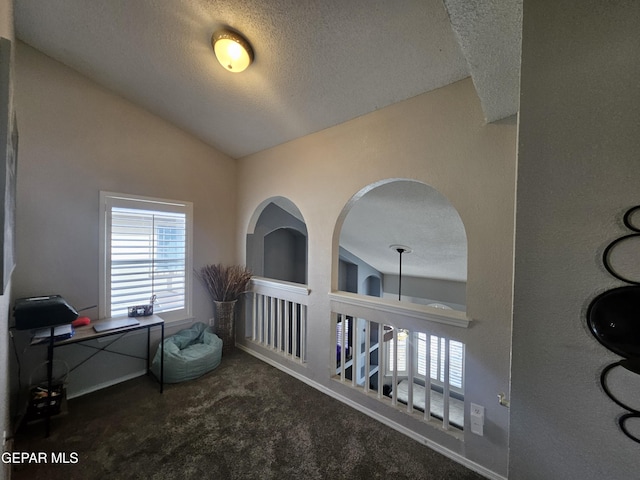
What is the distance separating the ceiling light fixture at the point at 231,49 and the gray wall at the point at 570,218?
167 cm

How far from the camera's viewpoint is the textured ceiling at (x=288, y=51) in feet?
4.11

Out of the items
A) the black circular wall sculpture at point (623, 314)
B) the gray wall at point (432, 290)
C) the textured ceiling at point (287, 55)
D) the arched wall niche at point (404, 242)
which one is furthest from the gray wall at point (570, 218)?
the gray wall at point (432, 290)

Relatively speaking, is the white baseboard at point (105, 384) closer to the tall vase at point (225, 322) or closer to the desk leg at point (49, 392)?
the desk leg at point (49, 392)

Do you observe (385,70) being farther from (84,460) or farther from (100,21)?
(84,460)

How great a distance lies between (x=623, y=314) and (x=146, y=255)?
10.8 ft

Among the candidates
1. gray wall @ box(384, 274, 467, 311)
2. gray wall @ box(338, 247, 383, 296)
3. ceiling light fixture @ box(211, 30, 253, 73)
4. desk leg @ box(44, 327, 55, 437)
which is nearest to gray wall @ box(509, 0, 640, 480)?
ceiling light fixture @ box(211, 30, 253, 73)

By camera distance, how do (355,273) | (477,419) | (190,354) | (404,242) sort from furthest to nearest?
(355,273) < (404,242) < (190,354) < (477,419)

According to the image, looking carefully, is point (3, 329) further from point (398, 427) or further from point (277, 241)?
point (277, 241)

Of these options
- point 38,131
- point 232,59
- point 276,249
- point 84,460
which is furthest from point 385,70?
point 276,249

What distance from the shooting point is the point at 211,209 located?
3201 millimetres

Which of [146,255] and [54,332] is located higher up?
[146,255]

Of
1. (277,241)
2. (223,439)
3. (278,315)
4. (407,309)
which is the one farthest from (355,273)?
(223,439)

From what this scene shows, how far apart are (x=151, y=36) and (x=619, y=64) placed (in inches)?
99.3

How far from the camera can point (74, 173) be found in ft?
7.38
